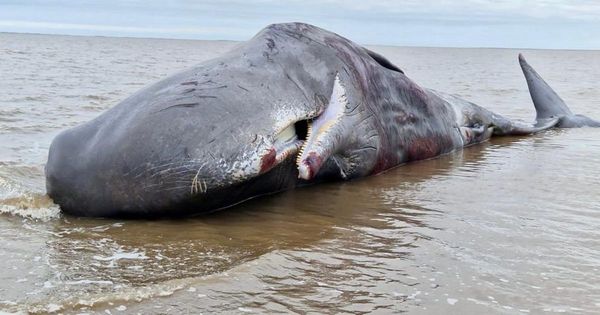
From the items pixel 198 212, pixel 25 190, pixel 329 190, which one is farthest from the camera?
pixel 329 190

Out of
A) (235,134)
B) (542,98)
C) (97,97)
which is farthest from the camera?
(97,97)

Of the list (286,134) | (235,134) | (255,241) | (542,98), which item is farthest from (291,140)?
(542,98)

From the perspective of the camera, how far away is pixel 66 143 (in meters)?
4.94

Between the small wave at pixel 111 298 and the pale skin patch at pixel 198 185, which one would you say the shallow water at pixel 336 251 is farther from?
the pale skin patch at pixel 198 185

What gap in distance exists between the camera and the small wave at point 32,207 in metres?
4.88

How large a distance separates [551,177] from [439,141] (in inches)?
64.2

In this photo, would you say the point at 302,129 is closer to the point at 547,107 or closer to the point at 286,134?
the point at 286,134

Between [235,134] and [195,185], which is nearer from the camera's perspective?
[195,185]

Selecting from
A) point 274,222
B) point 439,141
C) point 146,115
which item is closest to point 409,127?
point 439,141

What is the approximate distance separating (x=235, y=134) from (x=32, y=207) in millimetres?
1594

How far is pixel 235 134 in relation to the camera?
496cm

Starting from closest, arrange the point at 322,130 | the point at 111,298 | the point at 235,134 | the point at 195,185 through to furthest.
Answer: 1. the point at 111,298
2. the point at 195,185
3. the point at 235,134
4. the point at 322,130

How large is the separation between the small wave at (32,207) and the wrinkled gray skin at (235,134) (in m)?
0.11

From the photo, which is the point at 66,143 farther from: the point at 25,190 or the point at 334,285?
the point at 334,285
